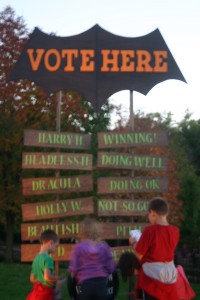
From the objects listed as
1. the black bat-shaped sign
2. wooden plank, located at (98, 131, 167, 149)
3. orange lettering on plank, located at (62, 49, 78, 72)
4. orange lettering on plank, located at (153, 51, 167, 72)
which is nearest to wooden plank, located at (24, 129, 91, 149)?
wooden plank, located at (98, 131, 167, 149)

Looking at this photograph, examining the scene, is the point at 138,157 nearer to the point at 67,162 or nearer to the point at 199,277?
the point at 67,162

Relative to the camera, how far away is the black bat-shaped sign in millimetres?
12805

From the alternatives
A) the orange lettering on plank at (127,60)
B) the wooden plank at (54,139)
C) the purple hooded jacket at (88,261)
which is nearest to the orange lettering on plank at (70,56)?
the orange lettering on plank at (127,60)

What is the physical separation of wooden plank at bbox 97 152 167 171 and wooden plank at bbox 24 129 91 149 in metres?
0.47

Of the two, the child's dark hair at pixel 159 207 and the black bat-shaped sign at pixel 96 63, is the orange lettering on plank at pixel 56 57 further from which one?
the child's dark hair at pixel 159 207

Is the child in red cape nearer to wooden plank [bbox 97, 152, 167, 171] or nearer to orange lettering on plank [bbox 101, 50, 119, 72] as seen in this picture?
wooden plank [bbox 97, 152, 167, 171]

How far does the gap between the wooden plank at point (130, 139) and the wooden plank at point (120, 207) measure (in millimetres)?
1116

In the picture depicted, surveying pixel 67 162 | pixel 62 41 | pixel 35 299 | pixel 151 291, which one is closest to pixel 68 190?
pixel 67 162

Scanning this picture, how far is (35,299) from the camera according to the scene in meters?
8.12

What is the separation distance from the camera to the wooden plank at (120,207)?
12.4m

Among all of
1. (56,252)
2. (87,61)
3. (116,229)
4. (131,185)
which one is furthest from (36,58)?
(56,252)

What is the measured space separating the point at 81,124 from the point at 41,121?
4.24m

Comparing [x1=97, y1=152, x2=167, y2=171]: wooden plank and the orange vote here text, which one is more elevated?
the orange vote here text

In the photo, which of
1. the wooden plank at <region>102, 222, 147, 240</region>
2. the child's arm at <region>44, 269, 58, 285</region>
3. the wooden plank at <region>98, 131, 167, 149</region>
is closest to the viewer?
the child's arm at <region>44, 269, 58, 285</region>
